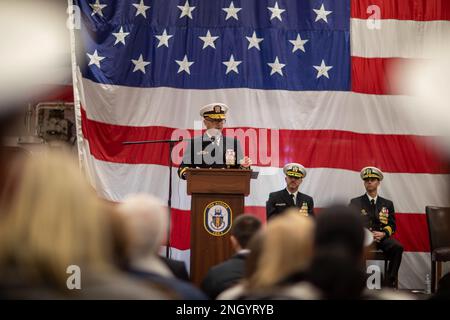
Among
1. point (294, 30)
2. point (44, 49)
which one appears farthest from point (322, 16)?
point (44, 49)

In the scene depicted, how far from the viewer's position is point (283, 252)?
2227mm

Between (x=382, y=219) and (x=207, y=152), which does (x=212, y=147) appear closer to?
(x=207, y=152)

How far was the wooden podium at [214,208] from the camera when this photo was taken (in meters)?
5.71

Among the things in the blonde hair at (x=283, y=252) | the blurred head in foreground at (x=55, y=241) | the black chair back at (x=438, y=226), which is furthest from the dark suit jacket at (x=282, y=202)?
the blurred head in foreground at (x=55, y=241)

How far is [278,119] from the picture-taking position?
7770mm

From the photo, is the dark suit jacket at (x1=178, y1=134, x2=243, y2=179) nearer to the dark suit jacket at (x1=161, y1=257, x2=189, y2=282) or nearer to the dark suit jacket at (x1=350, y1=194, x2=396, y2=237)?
the dark suit jacket at (x1=350, y1=194, x2=396, y2=237)

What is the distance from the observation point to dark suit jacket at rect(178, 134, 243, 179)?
6.47 m

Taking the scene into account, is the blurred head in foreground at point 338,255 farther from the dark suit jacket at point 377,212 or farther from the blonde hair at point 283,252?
the dark suit jacket at point 377,212

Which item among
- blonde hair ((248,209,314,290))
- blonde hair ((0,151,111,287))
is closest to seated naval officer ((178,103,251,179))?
blonde hair ((248,209,314,290))

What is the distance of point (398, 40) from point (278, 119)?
1.74m

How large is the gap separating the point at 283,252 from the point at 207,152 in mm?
4373

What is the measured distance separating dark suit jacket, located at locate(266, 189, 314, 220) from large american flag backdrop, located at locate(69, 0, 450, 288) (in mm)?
479

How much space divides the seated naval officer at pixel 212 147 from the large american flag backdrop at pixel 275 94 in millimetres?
864

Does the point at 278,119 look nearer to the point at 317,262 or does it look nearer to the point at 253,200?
the point at 253,200
